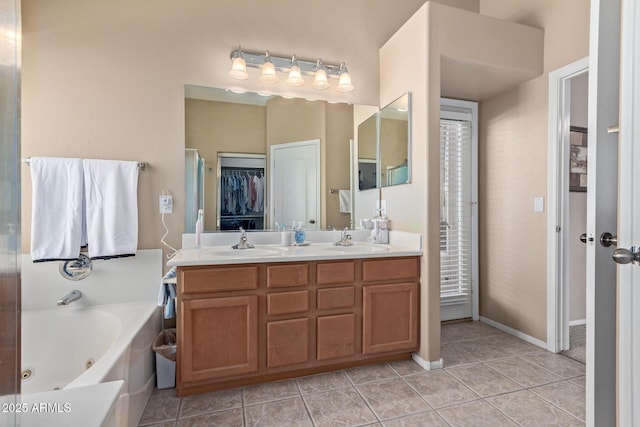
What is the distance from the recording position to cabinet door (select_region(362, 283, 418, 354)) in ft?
6.86

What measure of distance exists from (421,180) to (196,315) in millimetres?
1671

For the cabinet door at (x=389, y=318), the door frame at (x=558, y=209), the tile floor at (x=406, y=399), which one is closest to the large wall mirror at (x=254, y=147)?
the cabinet door at (x=389, y=318)

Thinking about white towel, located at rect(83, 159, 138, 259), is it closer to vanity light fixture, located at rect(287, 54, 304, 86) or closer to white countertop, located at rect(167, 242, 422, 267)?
white countertop, located at rect(167, 242, 422, 267)

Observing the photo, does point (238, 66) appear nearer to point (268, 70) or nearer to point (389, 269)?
point (268, 70)

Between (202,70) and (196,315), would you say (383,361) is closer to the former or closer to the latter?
(196,315)

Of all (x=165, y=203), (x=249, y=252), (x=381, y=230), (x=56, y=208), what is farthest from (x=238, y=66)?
(x=381, y=230)

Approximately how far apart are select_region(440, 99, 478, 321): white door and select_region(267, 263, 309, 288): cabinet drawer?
162cm

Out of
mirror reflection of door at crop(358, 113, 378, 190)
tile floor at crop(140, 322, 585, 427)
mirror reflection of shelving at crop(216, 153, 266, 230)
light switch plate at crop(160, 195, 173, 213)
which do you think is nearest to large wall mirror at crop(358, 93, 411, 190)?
mirror reflection of door at crop(358, 113, 378, 190)

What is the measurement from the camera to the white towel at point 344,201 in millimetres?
2688

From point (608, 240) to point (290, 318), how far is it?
1.55 m

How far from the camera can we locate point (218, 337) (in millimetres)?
1811

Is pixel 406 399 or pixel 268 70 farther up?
pixel 268 70

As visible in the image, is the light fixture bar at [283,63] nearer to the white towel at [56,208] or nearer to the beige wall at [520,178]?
the white towel at [56,208]

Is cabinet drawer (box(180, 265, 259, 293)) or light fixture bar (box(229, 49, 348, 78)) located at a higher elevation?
light fixture bar (box(229, 49, 348, 78))
